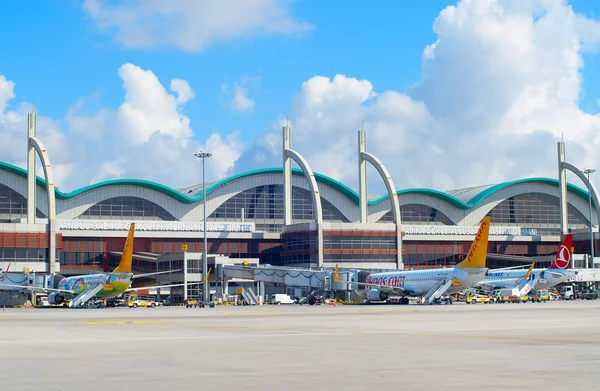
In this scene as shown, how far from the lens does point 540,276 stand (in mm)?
97250

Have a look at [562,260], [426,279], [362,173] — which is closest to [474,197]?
[362,173]

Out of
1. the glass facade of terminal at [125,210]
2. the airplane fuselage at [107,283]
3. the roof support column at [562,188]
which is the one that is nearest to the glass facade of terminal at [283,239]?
the glass facade of terminal at [125,210]

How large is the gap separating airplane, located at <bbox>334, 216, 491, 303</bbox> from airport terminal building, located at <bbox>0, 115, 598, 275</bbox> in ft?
103

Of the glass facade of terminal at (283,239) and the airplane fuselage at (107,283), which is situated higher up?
the glass facade of terminal at (283,239)

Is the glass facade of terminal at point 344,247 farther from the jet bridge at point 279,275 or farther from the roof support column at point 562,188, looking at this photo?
the roof support column at point 562,188

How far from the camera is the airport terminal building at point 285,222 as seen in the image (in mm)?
124875

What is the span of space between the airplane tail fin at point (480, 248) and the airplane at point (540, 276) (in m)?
15.7

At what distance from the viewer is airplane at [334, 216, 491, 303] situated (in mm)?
83000

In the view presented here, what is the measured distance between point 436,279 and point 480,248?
7303 mm

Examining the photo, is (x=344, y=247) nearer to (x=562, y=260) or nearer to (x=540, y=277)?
(x=562, y=260)

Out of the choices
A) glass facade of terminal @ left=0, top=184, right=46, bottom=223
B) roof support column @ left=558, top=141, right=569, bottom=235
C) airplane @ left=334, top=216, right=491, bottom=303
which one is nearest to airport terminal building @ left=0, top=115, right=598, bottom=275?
glass facade of terminal @ left=0, top=184, right=46, bottom=223

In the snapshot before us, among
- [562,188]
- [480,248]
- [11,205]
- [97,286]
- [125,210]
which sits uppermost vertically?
[562,188]

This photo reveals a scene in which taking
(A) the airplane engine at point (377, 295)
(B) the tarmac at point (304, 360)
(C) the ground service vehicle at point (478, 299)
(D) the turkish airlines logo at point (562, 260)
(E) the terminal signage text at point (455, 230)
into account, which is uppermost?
(E) the terminal signage text at point (455, 230)

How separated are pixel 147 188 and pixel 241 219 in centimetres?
1615
